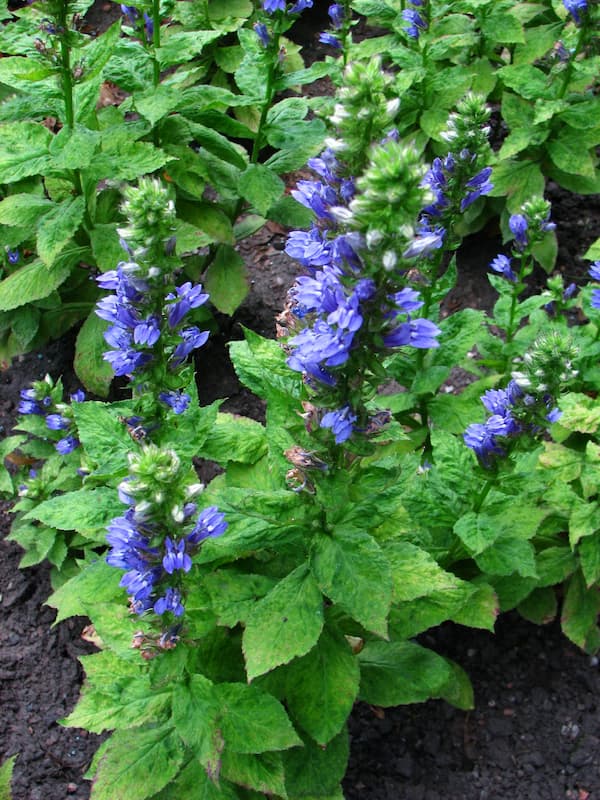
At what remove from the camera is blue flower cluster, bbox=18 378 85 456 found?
4.10m

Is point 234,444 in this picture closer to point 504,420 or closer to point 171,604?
point 171,604

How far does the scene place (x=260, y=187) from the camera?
449 centimetres

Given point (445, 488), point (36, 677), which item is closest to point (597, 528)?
point (445, 488)

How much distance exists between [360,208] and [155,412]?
111 cm

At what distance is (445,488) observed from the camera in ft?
11.0

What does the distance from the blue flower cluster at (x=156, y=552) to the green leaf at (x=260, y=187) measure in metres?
2.44

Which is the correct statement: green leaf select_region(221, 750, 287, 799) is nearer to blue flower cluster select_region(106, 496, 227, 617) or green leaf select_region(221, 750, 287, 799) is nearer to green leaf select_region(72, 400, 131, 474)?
blue flower cluster select_region(106, 496, 227, 617)

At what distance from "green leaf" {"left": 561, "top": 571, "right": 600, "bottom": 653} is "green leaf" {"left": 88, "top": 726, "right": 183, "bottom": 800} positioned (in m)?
1.97

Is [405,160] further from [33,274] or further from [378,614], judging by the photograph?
[33,274]

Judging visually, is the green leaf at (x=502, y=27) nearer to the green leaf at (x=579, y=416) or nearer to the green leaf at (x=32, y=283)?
the green leaf at (x=579, y=416)

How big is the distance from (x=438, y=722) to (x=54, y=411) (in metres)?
2.49

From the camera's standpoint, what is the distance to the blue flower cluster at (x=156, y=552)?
2.26 m

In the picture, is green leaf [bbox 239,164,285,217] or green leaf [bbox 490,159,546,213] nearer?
green leaf [bbox 239,164,285,217]

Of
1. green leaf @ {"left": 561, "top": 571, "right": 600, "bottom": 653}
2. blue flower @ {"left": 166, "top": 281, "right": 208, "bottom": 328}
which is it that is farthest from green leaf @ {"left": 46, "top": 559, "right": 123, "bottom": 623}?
green leaf @ {"left": 561, "top": 571, "right": 600, "bottom": 653}
